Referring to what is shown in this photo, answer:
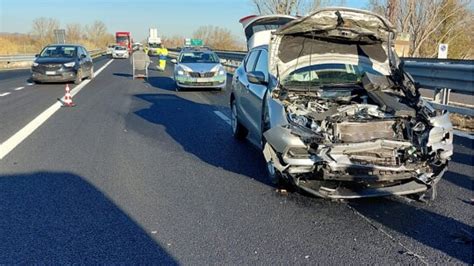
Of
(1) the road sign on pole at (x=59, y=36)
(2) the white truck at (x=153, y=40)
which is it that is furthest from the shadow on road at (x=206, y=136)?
(2) the white truck at (x=153, y=40)

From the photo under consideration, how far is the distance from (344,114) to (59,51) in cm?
1772

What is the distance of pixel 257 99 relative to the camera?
20.1 feet

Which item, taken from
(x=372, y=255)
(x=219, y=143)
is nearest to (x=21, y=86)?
(x=219, y=143)

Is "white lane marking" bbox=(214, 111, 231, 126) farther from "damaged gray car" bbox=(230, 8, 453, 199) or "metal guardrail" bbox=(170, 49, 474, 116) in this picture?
"metal guardrail" bbox=(170, 49, 474, 116)

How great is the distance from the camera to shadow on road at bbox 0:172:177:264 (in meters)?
3.56

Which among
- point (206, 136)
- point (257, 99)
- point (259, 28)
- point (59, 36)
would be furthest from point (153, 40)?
point (257, 99)

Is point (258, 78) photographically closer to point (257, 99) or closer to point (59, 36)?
point (257, 99)

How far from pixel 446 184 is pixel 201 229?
124 inches

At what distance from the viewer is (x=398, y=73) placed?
5.81 m

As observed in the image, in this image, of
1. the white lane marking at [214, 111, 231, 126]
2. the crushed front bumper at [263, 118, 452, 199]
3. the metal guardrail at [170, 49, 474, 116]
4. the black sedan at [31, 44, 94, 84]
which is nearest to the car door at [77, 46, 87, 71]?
the black sedan at [31, 44, 94, 84]

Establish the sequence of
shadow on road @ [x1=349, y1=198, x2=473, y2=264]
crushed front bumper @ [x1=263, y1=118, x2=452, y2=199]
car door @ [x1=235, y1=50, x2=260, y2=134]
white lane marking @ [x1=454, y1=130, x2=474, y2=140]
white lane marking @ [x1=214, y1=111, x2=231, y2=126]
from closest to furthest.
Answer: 1. shadow on road @ [x1=349, y1=198, x2=473, y2=264]
2. crushed front bumper @ [x1=263, y1=118, x2=452, y2=199]
3. car door @ [x1=235, y1=50, x2=260, y2=134]
4. white lane marking @ [x1=454, y1=130, x2=474, y2=140]
5. white lane marking @ [x1=214, y1=111, x2=231, y2=126]

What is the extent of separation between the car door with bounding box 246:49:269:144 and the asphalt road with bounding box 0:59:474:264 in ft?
1.65

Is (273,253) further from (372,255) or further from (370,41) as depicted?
(370,41)

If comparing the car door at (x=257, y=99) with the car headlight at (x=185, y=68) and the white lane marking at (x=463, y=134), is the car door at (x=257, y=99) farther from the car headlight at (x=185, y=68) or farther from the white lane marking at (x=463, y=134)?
the car headlight at (x=185, y=68)
